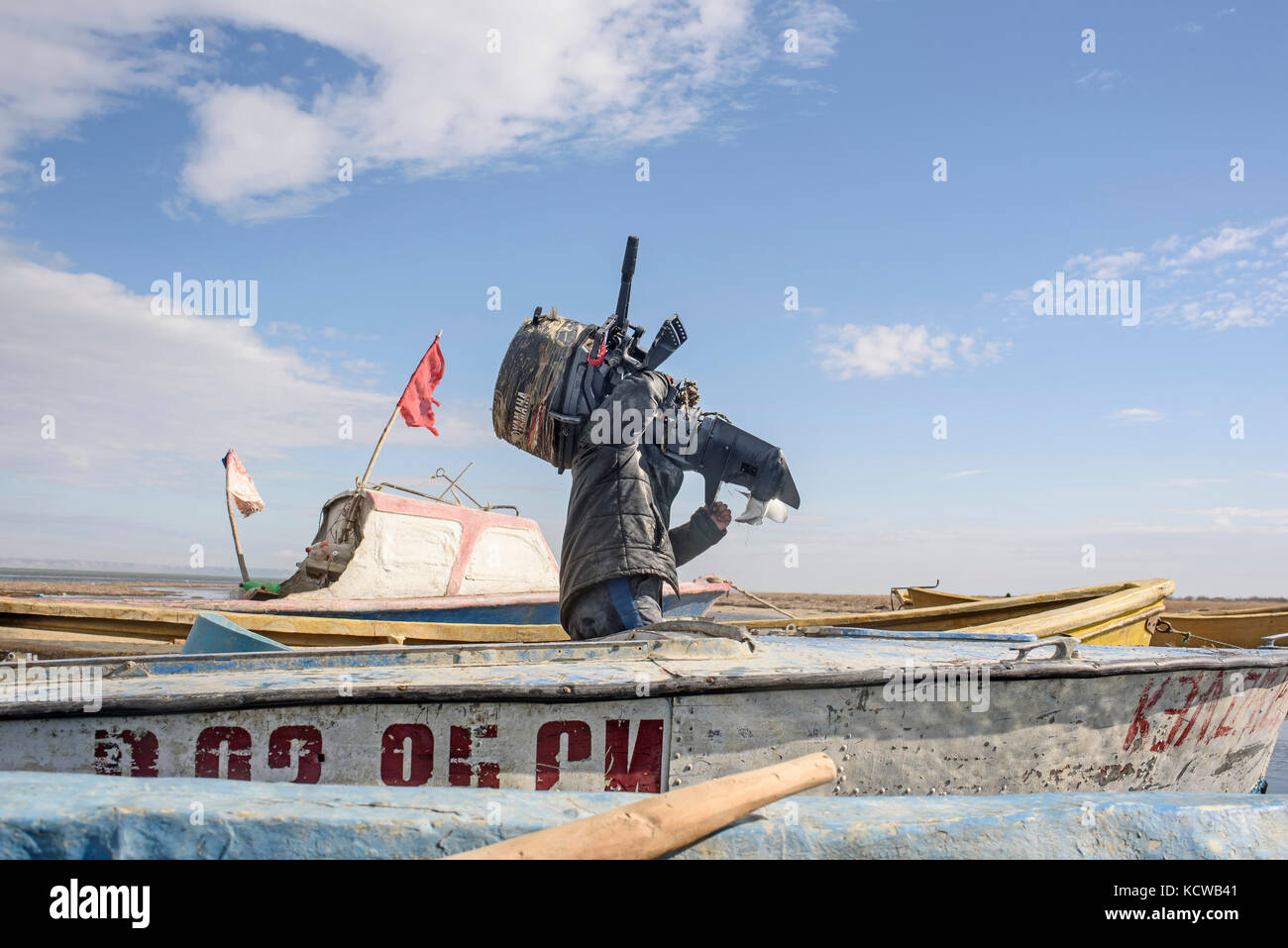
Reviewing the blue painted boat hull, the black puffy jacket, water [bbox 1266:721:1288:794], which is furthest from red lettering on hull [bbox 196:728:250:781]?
the blue painted boat hull

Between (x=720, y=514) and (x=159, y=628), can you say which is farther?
(x=159, y=628)

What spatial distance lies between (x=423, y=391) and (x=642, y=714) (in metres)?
9.71

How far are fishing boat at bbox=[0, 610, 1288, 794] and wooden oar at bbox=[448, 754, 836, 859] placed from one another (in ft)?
2.60

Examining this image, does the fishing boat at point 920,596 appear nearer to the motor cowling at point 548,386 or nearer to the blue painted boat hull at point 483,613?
the blue painted boat hull at point 483,613

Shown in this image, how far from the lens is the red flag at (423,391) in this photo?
11180mm

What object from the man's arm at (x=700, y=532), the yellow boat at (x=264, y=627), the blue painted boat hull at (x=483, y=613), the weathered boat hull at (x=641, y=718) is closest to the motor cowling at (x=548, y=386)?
the man's arm at (x=700, y=532)

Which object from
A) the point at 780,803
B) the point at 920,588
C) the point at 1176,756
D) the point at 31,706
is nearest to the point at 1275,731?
the point at 1176,756

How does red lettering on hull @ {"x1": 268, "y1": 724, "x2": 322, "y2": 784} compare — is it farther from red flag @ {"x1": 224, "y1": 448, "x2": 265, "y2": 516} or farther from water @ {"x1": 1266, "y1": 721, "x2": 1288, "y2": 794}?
red flag @ {"x1": 224, "y1": 448, "x2": 265, "y2": 516}

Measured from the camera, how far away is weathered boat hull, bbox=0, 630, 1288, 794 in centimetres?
218

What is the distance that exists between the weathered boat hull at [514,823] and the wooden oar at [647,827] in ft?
0.13

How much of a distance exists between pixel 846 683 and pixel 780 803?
0.94 metres

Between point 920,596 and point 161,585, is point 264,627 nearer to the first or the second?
point 920,596

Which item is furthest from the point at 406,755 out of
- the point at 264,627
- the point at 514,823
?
the point at 264,627

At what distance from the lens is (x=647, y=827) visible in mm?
1440
